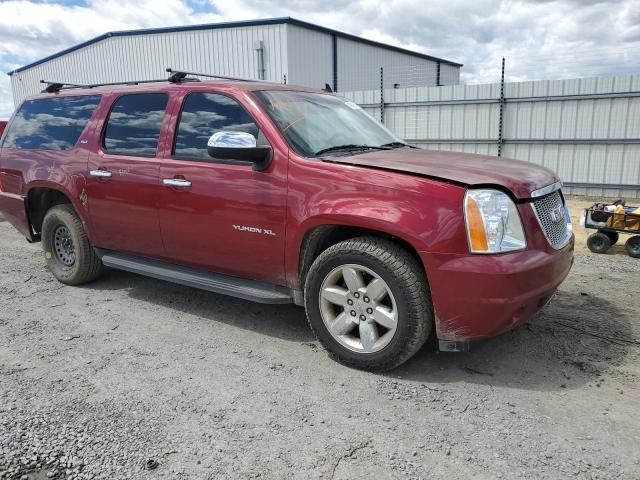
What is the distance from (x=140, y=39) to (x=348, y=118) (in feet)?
74.1

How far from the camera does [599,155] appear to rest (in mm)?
12469

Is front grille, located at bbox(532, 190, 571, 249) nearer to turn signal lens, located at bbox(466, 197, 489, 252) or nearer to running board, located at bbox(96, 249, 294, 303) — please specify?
turn signal lens, located at bbox(466, 197, 489, 252)

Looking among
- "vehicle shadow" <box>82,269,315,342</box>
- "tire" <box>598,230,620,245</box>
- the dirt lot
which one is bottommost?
the dirt lot

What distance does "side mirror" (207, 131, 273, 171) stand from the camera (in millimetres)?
3524

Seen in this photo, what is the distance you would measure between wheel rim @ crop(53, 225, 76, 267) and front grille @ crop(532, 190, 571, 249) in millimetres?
4374

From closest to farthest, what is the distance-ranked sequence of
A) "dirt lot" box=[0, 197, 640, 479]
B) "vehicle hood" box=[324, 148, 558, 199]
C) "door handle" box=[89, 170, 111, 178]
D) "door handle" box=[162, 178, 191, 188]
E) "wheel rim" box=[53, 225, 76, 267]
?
1. "dirt lot" box=[0, 197, 640, 479]
2. "vehicle hood" box=[324, 148, 558, 199]
3. "door handle" box=[162, 178, 191, 188]
4. "door handle" box=[89, 170, 111, 178]
5. "wheel rim" box=[53, 225, 76, 267]

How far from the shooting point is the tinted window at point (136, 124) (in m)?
4.37

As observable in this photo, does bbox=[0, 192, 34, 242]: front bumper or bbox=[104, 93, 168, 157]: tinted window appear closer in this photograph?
bbox=[104, 93, 168, 157]: tinted window

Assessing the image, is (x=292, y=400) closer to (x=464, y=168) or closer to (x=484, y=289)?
(x=484, y=289)

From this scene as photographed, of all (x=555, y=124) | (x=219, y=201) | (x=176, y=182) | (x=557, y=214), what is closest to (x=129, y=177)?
(x=176, y=182)

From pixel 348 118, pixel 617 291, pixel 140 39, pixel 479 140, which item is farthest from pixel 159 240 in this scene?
pixel 140 39

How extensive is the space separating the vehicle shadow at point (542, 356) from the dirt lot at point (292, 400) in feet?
0.05

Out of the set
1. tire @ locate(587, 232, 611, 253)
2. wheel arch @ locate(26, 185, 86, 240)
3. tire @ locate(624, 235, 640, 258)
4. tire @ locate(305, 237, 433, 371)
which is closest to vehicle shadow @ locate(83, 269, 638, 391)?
tire @ locate(305, 237, 433, 371)

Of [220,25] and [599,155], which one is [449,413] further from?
[220,25]
